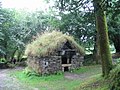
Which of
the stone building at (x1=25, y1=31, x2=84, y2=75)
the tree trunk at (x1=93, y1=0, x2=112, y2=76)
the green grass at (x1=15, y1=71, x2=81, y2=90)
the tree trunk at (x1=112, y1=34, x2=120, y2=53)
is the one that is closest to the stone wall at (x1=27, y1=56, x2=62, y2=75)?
the stone building at (x1=25, y1=31, x2=84, y2=75)

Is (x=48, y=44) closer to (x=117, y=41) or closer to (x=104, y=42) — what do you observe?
(x=104, y=42)

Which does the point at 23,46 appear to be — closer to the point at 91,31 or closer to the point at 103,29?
the point at 91,31

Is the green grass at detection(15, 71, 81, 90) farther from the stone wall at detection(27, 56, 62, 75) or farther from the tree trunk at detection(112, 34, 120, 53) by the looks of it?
the tree trunk at detection(112, 34, 120, 53)

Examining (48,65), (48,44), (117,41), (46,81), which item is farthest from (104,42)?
(117,41)

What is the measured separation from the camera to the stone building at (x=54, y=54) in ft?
64.0

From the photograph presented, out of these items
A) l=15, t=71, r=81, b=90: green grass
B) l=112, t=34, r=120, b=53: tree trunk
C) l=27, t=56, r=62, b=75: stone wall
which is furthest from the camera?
l=112, t=34, r=120, b=53: tree trunk

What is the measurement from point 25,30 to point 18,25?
1104 mm

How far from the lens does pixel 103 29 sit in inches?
419

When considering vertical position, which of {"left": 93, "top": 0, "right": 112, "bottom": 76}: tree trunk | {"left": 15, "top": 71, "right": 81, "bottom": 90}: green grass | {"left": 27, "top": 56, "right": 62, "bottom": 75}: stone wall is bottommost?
{"left": 15, "top": 71, "right": 81, "bottom": 90}: green grass

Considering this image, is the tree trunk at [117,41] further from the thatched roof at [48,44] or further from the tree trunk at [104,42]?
the tree trunk at [104,42]

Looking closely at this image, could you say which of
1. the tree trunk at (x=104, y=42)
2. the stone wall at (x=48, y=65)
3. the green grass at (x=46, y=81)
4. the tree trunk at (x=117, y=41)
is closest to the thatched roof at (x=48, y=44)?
the stone wall at (x=48, y=65)

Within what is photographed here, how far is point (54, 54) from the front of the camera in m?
19.8

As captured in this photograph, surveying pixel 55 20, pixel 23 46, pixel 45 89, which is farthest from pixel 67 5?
pixel 23 46

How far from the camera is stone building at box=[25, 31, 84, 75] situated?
19500 mm
